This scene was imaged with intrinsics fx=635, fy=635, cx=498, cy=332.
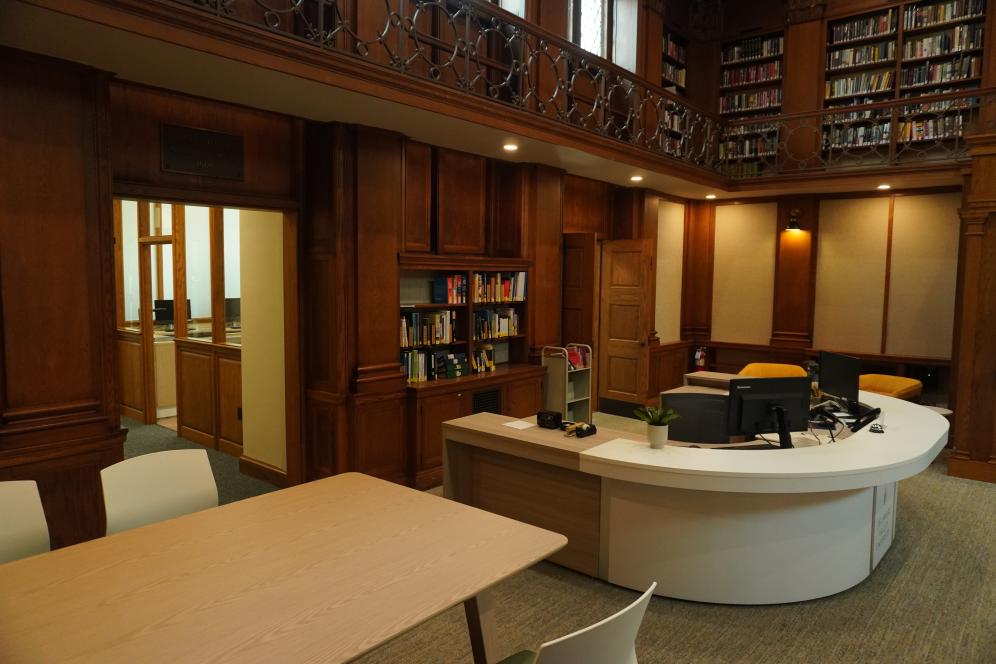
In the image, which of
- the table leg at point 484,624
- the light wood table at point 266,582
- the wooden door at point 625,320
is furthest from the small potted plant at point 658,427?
the wooden door at point 625,320

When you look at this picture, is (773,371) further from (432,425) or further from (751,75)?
(751,75)

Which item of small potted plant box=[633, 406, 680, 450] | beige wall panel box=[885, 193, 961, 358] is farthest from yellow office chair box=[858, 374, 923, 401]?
small potted plant box=[633, 406, 680, 450]

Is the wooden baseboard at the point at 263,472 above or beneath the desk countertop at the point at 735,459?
beneath

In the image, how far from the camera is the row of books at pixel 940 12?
7.01m

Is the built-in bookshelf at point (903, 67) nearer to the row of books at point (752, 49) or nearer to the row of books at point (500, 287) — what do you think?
the row of books at point (752, 49)

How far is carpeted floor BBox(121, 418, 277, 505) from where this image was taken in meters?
4.95

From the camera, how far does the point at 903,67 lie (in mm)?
7523

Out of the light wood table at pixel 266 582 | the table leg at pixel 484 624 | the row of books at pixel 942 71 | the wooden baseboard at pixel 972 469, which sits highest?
the row of books at pixel 942 71

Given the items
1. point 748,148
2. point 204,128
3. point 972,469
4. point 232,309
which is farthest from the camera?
point 748,148

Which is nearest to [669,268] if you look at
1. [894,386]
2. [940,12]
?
[894,386]

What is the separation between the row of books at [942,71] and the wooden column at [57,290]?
A: 8.19 metres

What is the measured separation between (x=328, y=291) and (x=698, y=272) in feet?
20.0

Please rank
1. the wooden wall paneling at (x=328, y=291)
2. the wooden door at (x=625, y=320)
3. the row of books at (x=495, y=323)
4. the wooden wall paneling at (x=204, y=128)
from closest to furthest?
the wooden wall paneling at (x=204, y=128) < the wooden wall paneling at (x=328, y=291) < the row of books at (x=495, y=323) < the wooden door at (x=625, y=320)

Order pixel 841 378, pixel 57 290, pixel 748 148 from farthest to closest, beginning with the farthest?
1. pixel 748 148
2. pixel 841 378
3. pixel 57 290
